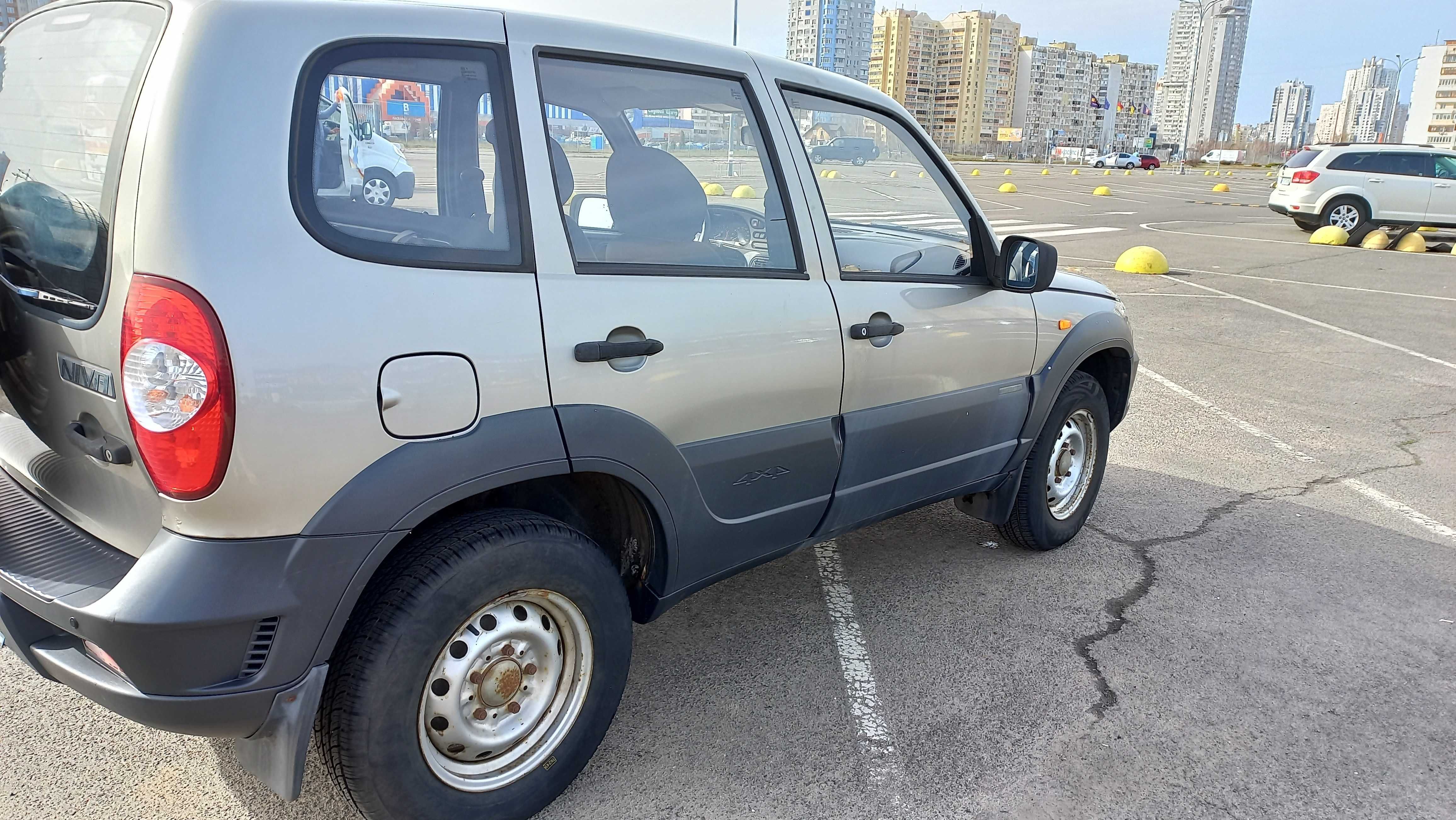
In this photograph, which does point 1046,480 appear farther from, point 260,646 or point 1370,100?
point 1370,100

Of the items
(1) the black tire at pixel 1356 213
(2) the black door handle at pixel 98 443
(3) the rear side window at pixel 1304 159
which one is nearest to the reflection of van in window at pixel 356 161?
(2) the black door handle at pixel 98 443

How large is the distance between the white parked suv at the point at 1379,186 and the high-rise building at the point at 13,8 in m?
20.0

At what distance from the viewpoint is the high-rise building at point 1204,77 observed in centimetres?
12762

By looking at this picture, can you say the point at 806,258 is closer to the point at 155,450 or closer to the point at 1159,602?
the point at 155,450

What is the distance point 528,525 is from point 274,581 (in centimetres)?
54

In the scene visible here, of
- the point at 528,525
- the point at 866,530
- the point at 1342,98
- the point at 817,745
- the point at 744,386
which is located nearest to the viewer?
the point at 528,525

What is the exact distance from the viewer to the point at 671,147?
2.81 m

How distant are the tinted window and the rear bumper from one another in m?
0.93

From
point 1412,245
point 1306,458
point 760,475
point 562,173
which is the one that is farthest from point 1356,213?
point 562,173

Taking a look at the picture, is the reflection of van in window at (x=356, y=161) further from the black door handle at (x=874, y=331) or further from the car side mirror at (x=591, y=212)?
the black door handle at (x=874, y=331)

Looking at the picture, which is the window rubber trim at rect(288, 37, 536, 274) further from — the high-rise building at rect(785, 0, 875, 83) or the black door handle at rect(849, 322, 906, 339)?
the high-rise building at rect(785, 0, 875, 83)

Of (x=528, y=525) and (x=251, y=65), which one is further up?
(x=251, y=65)

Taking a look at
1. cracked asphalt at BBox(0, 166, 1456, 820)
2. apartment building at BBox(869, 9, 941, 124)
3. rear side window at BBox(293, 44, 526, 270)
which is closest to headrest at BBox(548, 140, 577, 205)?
rear side window at BBox(293, 44, 526, 270)

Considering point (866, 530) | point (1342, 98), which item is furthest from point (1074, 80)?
point (866, 530)
